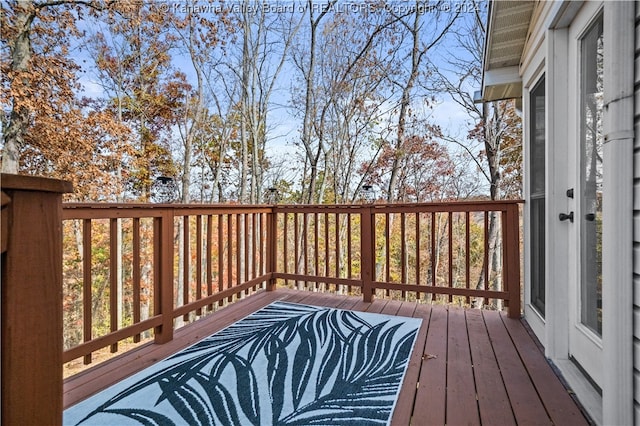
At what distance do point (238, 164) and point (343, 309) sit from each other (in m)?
6.98

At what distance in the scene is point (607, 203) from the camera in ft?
4.05

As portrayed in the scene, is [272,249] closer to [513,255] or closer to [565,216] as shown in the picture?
[513,255]

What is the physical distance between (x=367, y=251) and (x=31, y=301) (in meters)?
2.85

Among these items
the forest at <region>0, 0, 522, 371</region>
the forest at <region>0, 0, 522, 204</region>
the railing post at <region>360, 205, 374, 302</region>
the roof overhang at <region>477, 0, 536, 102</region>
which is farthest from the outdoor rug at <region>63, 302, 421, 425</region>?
the forest at <region>0, 0, 522, 204</region>

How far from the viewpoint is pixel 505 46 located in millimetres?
2877

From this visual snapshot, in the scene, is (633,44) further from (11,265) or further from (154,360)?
(154,360)

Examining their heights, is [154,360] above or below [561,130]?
below

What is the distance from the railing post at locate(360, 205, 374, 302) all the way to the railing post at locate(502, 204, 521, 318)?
1.21 m

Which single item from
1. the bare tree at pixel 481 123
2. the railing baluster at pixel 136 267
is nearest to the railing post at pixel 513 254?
the railing baluster at pixel 136 267

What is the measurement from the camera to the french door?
63.7 inches

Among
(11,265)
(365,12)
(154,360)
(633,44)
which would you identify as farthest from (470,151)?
(11,265)

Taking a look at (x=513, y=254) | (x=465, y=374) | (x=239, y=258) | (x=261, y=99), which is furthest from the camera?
(x=261, y=99)

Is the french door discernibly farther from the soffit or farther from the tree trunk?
the tree trunk

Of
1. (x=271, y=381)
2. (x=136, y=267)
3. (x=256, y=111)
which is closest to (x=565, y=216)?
(x=271, y=381)
